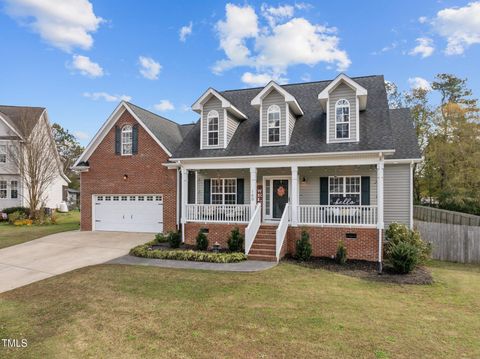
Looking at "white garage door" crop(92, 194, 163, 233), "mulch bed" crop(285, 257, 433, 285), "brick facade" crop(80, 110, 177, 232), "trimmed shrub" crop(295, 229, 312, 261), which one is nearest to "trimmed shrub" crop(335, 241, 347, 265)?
"mulch bed" crop(285, 257, 433, 285)

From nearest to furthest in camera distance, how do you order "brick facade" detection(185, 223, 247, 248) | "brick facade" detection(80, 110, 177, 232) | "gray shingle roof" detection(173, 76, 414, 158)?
"gray shingle roof" detection(173, 76, 414, 158), "brick facade" detection(185, 223, 247, 248), "brick facade" detection(80, 110, 177, 232)

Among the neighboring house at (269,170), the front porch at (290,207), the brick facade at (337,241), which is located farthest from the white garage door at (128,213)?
the brick facade at (337,241)

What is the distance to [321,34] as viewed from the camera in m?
15.9

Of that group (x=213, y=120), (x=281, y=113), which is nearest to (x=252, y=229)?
(x=281, y=113)

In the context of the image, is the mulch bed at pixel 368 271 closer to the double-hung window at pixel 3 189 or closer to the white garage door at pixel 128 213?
the white garage door at pixel 128 213

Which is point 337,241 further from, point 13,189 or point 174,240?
point 13,189

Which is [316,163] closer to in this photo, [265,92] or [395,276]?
[265,92]

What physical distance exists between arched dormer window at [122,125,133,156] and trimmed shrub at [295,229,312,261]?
36.5 feet

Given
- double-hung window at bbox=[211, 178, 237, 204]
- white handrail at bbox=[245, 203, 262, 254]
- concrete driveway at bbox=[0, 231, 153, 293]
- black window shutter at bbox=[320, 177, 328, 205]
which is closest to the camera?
concrete driveway at bbox=[0, 231, 153, 293]

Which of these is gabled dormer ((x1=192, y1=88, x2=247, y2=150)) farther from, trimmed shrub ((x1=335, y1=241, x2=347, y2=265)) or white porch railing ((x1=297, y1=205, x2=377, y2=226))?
trimmed shrub ((x1=335, y1=241, x2=347, y2=265))

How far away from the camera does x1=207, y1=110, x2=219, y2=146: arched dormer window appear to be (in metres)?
15.0

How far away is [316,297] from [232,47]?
1669cm

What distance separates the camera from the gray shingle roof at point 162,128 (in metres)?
17.8

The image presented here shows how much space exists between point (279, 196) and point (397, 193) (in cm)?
525
